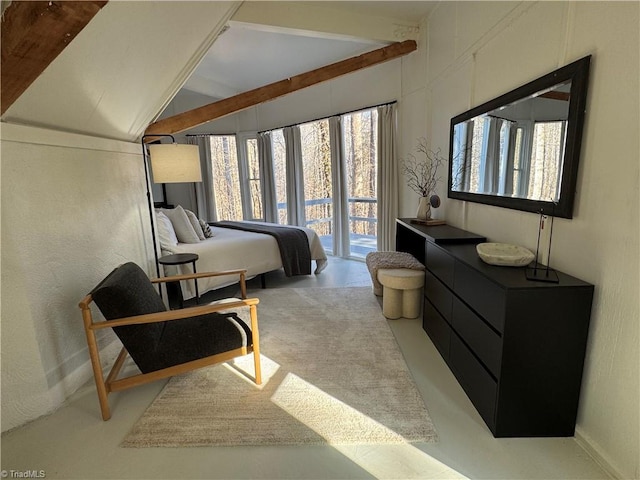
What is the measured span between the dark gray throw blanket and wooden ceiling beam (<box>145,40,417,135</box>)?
4.96 feet

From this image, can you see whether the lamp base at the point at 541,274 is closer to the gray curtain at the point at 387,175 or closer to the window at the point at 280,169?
the gray curtain at the point at 387,175

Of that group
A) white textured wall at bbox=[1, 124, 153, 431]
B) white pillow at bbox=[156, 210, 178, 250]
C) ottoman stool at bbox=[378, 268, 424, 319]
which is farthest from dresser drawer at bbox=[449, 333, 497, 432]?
white pillow at bbox=[156, 210, 178, 250]

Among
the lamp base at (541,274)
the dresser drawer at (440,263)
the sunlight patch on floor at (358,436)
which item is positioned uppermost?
the lamp base at (541,274)

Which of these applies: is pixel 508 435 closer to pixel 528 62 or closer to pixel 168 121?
pixel 528 62

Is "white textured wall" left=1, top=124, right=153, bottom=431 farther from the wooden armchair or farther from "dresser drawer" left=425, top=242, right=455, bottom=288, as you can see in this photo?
"dresser drawer" left=425, top=242, right=455, bottom=288

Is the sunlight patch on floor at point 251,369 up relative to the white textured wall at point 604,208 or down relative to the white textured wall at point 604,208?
down

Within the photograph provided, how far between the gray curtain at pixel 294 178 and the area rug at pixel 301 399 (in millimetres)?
3357

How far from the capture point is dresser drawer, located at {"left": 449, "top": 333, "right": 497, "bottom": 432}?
5.59 ft

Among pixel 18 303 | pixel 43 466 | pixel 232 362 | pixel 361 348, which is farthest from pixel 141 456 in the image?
pixel 361 348

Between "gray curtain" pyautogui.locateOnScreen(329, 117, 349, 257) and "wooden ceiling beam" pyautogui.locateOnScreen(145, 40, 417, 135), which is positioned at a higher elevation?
"wooden ceiling beam" pyautogui.locateOnScreen(145, 40, 417, 135)

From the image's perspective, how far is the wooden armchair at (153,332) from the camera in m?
1.77

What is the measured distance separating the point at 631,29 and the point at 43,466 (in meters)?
3.25

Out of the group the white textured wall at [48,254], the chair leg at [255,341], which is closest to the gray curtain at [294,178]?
the white textured wall at [48,254]

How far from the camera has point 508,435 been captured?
166cm
